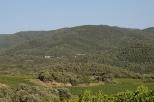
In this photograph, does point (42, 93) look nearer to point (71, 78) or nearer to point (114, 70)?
point (71, 78)

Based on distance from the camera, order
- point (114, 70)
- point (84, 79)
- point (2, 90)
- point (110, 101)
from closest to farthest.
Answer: point (110, 101), point (2, 90), point (84, 79), point (114, 70)

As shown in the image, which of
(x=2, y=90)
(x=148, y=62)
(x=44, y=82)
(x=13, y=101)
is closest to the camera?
(x=13, y=101)

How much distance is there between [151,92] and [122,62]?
529 ft

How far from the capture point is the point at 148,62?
189875mm

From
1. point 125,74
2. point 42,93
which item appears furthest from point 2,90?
point 125,74

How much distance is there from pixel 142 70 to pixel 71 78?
72.0 meters

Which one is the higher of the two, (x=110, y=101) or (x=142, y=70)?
(x=110, y=101)

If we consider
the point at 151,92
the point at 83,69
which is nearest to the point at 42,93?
the point at 151,92

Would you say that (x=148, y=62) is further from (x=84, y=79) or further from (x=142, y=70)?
(x=84, y=79)

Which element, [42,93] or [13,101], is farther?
[42,93]

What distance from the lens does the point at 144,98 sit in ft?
124

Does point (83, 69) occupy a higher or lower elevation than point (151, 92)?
lower

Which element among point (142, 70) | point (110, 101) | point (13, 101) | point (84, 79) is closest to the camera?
point (110, 101)

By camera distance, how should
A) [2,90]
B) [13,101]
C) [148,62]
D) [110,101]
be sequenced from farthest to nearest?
[148,62], [2,90], [13,101], [110,101]
